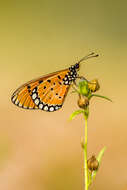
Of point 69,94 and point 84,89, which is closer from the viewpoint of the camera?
point 84,89

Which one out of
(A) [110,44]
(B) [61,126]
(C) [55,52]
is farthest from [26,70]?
(A) [110,44]

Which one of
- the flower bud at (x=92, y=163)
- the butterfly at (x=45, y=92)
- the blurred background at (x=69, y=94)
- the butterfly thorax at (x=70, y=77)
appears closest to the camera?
the flower bud at (x=92, y=163)

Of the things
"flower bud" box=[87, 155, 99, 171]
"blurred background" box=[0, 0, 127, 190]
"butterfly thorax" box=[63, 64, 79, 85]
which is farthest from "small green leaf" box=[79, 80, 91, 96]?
"blurred background" box=[0, 0, 127, 190]

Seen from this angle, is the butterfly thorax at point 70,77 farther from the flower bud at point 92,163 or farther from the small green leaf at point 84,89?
the flower bud at point 92,163

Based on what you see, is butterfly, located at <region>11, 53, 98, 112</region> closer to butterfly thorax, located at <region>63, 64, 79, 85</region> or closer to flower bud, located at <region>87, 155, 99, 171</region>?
butterfly thorax, located at <region>63, 64, 79, 85</region>

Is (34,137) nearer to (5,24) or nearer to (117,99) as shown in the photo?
(117,99)

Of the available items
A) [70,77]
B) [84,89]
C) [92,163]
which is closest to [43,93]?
[70,77]

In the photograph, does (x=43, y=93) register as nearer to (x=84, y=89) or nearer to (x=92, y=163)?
(x=84, y=89)

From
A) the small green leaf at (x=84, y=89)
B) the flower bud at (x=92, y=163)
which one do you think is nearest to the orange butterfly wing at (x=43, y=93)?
the small green leaf at (x=84, y=89)
